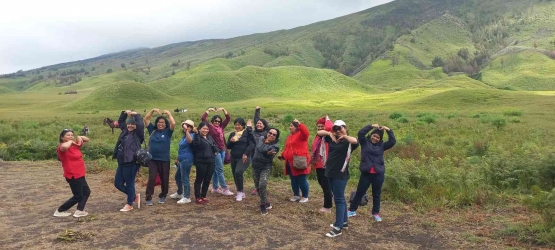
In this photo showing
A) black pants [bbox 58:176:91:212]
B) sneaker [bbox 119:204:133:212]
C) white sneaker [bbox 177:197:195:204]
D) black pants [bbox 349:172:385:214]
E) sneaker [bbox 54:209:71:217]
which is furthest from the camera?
white sneaker [bbox 177:197:195:204]

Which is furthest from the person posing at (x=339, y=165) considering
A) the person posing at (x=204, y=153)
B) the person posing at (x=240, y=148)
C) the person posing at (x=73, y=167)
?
the person posing at (x=73, y=167)

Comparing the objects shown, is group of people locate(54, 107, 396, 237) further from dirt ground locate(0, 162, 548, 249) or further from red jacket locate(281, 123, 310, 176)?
dirt ground locate(0, 162, 548, 249)

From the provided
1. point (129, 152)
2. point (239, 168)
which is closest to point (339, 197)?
point (239, 168)

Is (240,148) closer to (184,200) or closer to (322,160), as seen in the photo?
(184,200)

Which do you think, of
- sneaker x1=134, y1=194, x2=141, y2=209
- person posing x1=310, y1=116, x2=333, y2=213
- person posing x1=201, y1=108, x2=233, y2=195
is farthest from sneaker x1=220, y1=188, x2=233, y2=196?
person posing x1=310, y1=116, x2=333, y2=213

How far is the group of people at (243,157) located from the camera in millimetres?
7082

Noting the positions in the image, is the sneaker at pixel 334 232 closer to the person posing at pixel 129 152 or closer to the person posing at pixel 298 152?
the person posing at pixel 298 152

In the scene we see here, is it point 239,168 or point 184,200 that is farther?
point 239,168

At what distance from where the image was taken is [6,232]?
6.91 meters

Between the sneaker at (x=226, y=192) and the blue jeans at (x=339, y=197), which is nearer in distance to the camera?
the blue jeans at (x=339, y=197)

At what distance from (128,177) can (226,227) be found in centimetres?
242

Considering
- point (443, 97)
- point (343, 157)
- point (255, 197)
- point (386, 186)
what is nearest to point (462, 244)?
point (343, 157)

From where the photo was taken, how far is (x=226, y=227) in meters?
7.39

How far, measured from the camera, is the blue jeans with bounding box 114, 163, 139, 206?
809 centimetres
